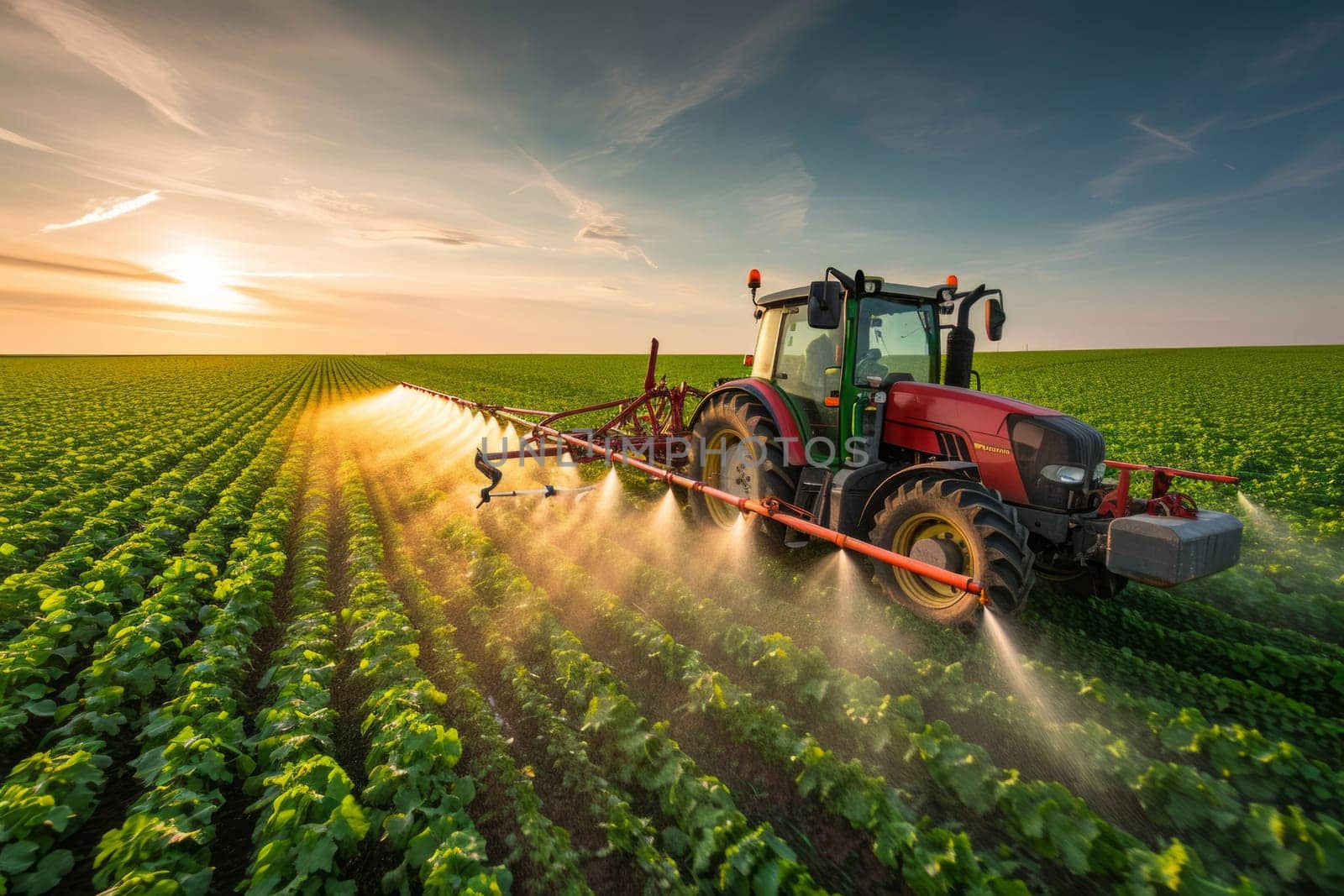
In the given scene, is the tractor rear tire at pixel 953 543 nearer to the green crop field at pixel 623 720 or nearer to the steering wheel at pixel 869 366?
the green crop field at pixel 623 720

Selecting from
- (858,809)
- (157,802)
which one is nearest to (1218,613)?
(858,809)

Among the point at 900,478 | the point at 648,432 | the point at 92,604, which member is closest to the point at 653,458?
the point at 648,432

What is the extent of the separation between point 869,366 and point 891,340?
429 millimetres

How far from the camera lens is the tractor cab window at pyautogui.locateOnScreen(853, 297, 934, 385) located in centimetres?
540

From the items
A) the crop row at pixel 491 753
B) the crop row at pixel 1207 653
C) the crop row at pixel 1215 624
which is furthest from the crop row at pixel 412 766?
the crop row at pixel 1215 624

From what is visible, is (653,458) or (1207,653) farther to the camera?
(653,458)

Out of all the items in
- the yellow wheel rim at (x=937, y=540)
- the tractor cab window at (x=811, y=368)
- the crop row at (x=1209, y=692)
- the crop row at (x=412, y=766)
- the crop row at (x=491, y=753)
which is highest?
the tractor cab window at (x=811, y=368)

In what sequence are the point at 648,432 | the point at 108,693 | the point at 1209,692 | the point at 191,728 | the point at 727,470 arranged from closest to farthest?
the point at 191,728
the point at 108,693
the point at 1209,692
the point at 727,470
the point at 648,432

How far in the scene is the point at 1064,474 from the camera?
427cm

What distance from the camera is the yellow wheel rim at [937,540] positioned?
13.5 ft

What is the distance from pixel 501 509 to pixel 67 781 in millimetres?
5229

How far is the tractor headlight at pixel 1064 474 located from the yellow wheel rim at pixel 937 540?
2.83 feet

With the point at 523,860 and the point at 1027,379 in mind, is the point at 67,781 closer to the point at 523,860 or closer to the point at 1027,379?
the point at 523,860

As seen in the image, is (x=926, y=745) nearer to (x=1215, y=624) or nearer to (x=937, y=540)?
(x=937, y=540)
